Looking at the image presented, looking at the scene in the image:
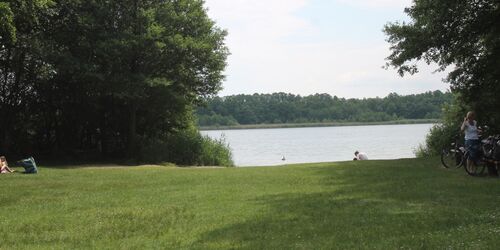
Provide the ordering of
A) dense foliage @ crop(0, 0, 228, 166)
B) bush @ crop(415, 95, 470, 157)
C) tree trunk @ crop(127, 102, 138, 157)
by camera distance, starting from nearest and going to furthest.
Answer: dense foliage @ crop(0, 0, 228, 166) < bush @ crop(415, 95, 470, 157) < tree trunk @ crop(127, 102, 138, 157)

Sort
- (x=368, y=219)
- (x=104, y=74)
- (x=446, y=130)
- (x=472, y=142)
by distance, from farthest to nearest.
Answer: (x=446, y=130) → (x=104, y=74) → (x=472, y=142) → (x=368, y=219)

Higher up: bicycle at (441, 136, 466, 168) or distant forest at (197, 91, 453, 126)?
distant forest at (197, 91, 453, 126)

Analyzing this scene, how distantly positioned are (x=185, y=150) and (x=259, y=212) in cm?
2272

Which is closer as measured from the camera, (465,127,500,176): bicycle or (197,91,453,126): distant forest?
(465,127,500,176): bicycle

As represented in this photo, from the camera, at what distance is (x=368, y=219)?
952cm

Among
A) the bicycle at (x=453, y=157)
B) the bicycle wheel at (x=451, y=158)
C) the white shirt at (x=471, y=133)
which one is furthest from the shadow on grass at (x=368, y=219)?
the bicycle wheel at (x=451, y=158)

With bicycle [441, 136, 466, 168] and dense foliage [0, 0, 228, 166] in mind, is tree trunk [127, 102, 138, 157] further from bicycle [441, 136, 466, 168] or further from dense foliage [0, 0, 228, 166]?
bicycle [441, 136, 466, 168]

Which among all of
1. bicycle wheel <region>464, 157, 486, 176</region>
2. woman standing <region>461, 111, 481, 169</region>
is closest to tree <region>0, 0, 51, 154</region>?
woman standing <region>461, 111, 481, 169</region>

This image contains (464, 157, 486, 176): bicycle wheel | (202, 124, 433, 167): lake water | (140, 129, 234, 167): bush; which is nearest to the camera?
(464, 157, 486, 176): bicycle wheel

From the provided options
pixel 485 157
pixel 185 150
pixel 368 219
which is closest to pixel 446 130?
pixel 185 150

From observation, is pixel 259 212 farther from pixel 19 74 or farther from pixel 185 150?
pixel 19 74

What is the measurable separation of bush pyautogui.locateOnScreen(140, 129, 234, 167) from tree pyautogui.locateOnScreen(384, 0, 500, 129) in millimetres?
13449

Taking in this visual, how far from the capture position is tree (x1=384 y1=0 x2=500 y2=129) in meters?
20.1

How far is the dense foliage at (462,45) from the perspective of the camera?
66.0 ft
